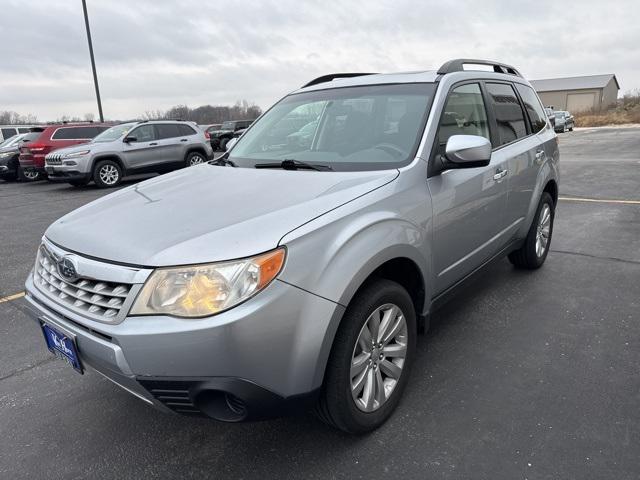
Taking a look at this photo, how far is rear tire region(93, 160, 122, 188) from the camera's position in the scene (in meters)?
12.1

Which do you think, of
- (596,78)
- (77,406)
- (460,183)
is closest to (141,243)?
(77,406)

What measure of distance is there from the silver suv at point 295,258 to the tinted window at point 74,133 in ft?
44.7

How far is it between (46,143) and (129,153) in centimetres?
374

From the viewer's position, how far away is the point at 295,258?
191 centimetres

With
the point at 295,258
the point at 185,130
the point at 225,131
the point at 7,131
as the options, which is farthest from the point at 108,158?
the point at 7,131

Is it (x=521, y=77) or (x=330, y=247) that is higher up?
(x=521, y=77)

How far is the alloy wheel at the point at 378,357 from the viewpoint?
227cm

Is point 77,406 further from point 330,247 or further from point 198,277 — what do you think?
point 330,247

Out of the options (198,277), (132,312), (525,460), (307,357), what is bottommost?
(525,460)

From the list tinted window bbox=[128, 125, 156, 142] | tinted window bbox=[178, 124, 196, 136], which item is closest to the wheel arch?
tinted window bbox=[128, 125, 156, 142]

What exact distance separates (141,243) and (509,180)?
8.90ft

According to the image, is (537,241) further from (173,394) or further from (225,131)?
(225,131)

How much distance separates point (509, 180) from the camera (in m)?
3.59

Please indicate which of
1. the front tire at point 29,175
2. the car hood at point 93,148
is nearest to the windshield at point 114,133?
the car hood at point 93,148
